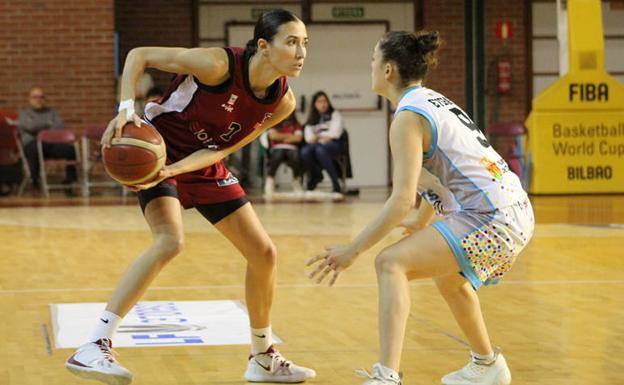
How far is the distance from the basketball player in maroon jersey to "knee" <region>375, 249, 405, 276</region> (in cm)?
73

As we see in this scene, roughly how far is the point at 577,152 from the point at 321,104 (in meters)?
3.31

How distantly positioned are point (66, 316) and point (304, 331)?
1.29 meters

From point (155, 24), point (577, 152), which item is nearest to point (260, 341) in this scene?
point (577, 152)

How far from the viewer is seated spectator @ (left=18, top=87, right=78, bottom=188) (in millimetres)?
15383

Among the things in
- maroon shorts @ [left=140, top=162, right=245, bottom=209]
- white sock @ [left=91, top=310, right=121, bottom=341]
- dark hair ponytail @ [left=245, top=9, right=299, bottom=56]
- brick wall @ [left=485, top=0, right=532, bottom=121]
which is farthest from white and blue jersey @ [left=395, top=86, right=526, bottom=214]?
brick wall @ [left=485, top=0, right=532, bottom=121]

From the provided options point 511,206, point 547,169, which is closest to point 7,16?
point 547,169

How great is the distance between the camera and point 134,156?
419 cm

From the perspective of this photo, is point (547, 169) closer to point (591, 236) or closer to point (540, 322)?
point (591, 236)

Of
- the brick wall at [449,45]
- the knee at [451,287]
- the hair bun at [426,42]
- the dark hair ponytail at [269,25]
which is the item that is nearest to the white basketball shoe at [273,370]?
the knee at [451,287]

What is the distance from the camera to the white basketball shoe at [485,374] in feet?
14.4

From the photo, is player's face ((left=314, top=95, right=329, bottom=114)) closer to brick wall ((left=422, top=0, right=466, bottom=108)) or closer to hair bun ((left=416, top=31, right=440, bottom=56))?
brick wall ((left=422, top=0, right=466, bottom=108))

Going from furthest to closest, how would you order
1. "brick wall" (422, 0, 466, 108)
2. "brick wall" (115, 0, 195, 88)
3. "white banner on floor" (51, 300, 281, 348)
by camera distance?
"brick wall" (422, 0, 466, 108) < "brick wall" (115, 0, 195, 88) < "white banner on floor" (51, 300, 281, 348)

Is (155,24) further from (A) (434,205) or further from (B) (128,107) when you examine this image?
(A) (434,205)

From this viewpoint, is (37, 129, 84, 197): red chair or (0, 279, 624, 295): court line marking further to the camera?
(37, 129, 84, 197): red chair
